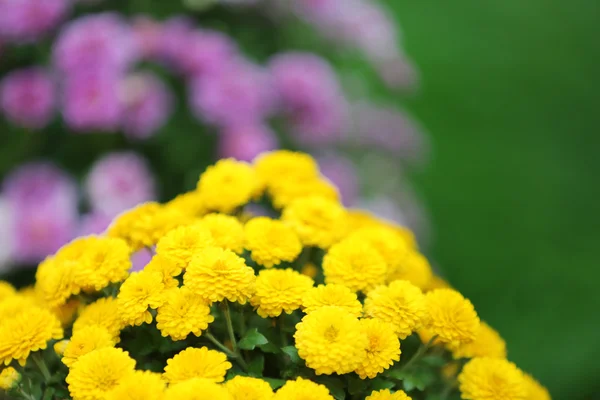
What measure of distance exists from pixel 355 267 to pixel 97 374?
40 centimetres

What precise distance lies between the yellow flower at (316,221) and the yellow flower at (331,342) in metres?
0.23

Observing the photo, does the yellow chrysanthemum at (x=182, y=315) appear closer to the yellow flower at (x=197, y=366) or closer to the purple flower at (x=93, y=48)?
the yellow flower at (x=197, y=366)

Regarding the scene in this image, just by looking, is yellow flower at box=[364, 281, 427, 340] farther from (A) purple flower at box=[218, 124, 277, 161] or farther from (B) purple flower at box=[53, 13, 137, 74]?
(B) purple flower at box=[53, 13, 137, 74]

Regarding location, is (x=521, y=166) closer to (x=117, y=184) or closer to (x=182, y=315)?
(x=117, y=184)

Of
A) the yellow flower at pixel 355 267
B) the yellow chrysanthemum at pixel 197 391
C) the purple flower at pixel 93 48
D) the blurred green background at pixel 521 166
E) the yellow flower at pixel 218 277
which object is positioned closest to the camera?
the yellow chrysanthemum at pixel 197 391

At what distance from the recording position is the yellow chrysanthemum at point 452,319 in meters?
0.94

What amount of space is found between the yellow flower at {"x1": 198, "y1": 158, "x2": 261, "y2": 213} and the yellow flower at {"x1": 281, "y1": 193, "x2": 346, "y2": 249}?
0.09 metres

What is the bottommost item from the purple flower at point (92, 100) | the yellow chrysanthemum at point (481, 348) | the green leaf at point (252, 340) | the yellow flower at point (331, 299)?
the green leaf at point (252, 340)

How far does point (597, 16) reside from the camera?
15.0 ft

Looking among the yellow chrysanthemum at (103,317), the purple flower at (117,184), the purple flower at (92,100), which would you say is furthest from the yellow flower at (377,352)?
the purple flower at (92,100)

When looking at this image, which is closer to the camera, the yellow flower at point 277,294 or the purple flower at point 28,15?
the yellow flower at point 277,294

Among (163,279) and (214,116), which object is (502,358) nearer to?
(163,279)

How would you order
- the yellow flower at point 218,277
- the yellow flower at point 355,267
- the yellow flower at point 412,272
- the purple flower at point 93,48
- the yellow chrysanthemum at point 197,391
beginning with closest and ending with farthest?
the yellow chrysanthemum at point 197,391 < the yellow flower at point 218,277 < the yellow flower at point 355,267 < the yellow flower at point 412,272 < the purple flower at point 93,48

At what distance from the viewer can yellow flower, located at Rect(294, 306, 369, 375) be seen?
32.8 inches
